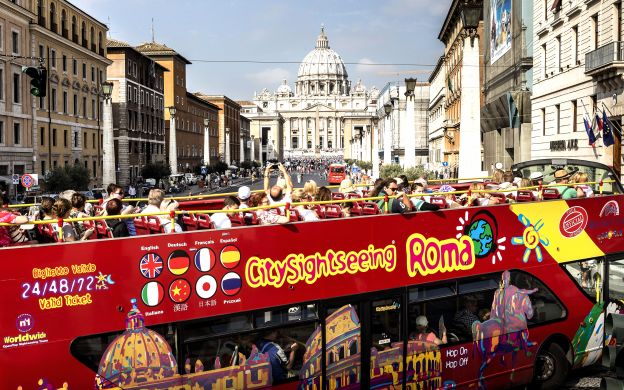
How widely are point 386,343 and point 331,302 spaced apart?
1093 mm

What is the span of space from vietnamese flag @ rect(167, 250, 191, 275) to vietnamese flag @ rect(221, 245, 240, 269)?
41 centimetres

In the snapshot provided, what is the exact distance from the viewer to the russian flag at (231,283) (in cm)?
717

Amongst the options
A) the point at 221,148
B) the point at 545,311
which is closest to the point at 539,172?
the point at 545,311

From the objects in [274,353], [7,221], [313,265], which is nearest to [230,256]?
[313,265]

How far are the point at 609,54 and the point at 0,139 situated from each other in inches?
1314

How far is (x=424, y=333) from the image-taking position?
8828 millimetres

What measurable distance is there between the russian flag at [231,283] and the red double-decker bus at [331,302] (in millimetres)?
16

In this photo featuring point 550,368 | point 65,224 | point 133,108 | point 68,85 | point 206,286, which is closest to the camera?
point 65,224

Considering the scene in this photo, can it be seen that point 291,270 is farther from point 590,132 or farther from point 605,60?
point 590,132

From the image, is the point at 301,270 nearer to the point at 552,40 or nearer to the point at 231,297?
the point at 231,297

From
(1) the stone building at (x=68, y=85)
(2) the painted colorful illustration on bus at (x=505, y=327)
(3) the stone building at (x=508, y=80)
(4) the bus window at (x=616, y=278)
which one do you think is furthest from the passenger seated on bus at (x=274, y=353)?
(1) the stone building at (x=68, y=85)

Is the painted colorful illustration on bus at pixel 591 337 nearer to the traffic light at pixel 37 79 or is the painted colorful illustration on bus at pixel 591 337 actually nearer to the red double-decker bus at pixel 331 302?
the red double-decker bus at pixel 331 302

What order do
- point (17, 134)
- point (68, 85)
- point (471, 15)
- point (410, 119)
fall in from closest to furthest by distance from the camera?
point (471, 15), point (410, 119), point (17, 134), point (68, 85)

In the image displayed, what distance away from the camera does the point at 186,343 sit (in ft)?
22.6
